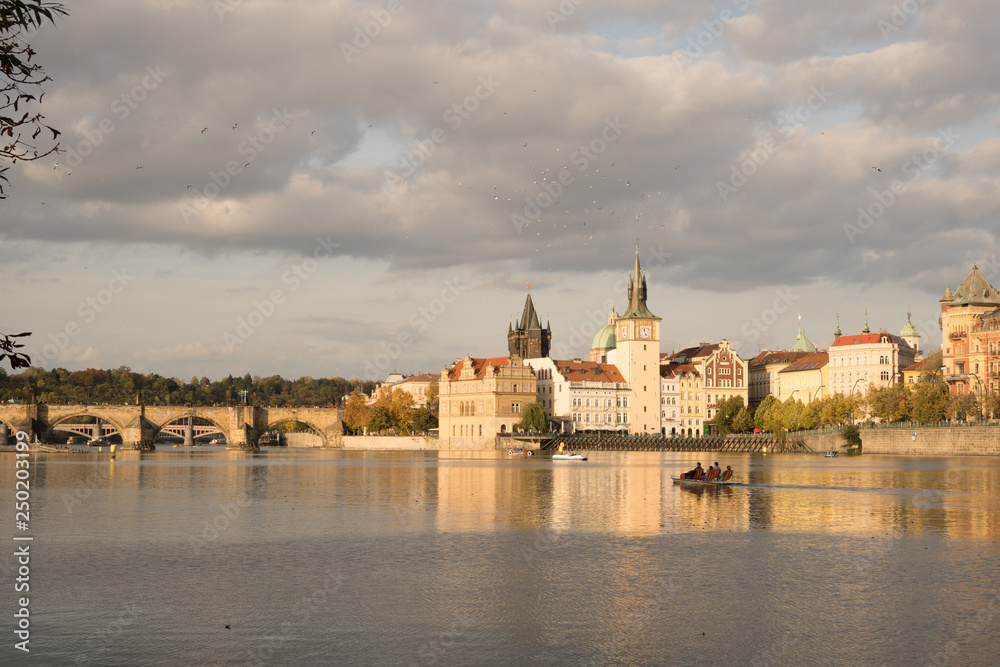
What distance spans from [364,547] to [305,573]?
496 centimetres

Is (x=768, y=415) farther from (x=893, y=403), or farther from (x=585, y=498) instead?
(x=585, y=498)

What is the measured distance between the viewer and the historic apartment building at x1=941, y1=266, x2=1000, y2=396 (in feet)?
423

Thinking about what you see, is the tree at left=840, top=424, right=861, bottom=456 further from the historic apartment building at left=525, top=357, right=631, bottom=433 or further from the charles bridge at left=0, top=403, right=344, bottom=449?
the charles bridge at left=0, top=403, right=344, bottom=449

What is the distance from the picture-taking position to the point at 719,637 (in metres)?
19.3

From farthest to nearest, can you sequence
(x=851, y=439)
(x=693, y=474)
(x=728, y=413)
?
(x=728, y=413)
(x=851, y=439)
(x=693, y=474)

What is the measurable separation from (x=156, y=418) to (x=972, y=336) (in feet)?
398

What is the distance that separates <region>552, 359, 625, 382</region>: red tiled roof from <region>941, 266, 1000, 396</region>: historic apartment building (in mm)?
62856

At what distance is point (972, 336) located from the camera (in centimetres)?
13212

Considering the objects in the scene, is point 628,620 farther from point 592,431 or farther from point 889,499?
point 592,431

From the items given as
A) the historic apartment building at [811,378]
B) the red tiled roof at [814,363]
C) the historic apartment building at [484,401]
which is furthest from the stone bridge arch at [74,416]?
the red tiled roof at [814,363]

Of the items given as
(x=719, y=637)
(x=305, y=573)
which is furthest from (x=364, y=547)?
(x=719, y=637)

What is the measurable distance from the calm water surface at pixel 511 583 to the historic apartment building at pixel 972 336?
3563 inches

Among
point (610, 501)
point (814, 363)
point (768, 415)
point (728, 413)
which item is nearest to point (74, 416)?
point (728, 413)

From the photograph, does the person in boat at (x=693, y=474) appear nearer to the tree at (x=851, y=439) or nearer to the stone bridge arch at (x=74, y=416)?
the tree at (x=851, y=439)
